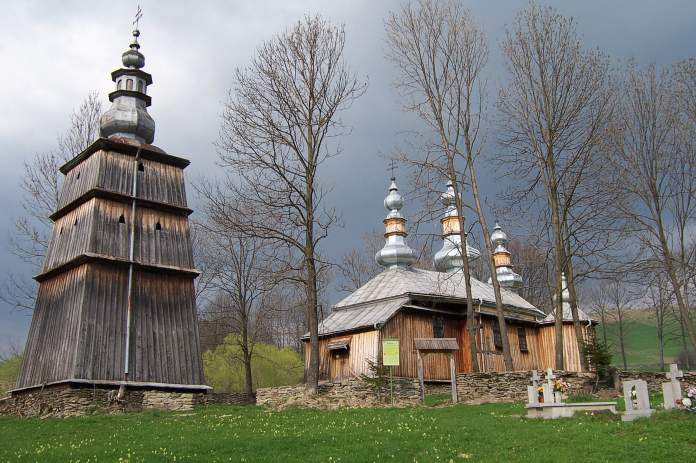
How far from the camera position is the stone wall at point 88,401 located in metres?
19.8

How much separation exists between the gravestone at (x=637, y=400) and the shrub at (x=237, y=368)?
2296 centimetres

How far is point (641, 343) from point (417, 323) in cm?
4849

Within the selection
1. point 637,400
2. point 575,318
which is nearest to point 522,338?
point 575,318

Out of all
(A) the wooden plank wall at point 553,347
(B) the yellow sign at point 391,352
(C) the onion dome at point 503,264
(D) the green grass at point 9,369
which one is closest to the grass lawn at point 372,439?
(B) the yellow sign at point 391,352

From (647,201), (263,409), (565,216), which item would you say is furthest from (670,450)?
(647,201)

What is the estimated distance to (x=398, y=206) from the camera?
112ft

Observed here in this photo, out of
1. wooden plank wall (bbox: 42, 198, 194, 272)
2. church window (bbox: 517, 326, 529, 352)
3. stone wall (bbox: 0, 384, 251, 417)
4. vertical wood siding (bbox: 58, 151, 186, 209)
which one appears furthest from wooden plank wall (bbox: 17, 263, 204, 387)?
church window (bbox: 517, 326, 529, 352)

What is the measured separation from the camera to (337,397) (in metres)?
18.7

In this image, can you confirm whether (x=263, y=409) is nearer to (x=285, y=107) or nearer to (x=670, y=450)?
(x=285, y=107)

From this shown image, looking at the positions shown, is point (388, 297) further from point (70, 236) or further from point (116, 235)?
point (70, 236)

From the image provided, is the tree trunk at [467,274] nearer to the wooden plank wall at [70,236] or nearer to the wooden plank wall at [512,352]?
the wooden plank wall at [512,352]

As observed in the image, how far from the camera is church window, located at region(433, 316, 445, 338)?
27344 mm

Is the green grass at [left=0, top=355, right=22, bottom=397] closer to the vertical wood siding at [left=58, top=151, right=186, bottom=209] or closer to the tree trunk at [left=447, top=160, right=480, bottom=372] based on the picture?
the vertical wood siding at [left=58, top=151, right=186, bottom=209]

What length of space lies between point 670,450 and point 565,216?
1354 centimetres
